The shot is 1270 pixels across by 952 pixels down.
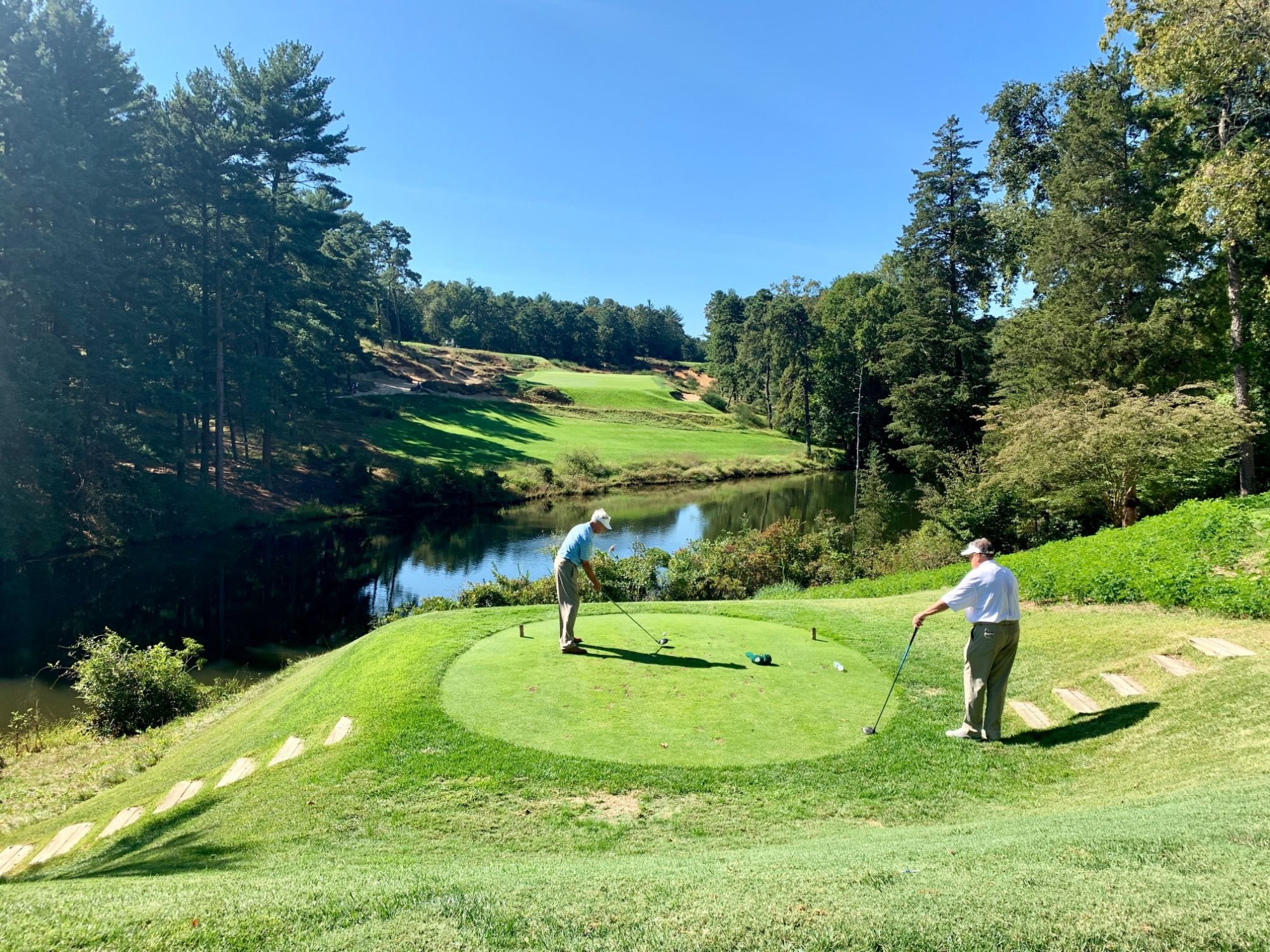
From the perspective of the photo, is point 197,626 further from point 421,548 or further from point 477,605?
point 421,548

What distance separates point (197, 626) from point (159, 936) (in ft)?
63.9

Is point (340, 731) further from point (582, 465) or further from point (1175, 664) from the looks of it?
point (582, 465)

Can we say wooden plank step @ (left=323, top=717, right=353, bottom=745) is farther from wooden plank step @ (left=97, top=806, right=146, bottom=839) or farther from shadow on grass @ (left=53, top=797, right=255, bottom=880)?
wooden plank step @ (left=97, top=806, right=146, bottom=839)

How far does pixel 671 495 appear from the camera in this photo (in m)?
49.5

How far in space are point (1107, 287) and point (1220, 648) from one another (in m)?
22.8

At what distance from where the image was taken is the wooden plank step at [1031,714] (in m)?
7.73

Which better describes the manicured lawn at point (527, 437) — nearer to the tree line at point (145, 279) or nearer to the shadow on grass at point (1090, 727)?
the tree line at point (145, 279)

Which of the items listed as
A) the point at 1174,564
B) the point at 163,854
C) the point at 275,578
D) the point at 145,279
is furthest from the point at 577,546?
the point at 145,279

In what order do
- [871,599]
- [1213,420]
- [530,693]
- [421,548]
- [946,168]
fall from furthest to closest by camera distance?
[946,168], [421,548], [1213,420], [871,599], [530,693]

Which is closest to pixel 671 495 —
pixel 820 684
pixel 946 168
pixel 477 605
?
pixel 946 168

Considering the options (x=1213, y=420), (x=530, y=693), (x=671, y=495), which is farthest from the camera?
(x=671, y=495)

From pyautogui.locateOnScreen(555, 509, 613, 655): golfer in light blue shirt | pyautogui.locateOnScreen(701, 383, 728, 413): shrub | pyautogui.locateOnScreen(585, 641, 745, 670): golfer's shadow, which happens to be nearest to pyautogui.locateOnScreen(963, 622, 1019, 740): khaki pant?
pyautogui.locateOnScreen(585, 641, 745, 670): golfer's shadow

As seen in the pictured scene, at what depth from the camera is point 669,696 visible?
8102mm

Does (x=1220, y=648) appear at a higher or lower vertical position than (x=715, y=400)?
lower
